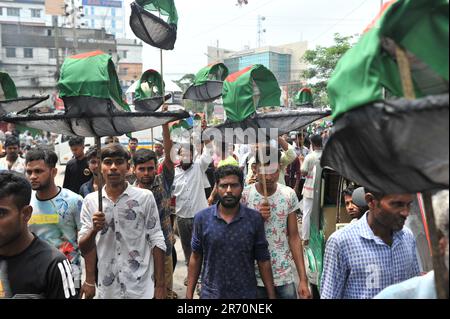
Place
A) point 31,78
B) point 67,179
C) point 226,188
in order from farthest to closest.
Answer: point 31,78, point 67,179, point 226,188

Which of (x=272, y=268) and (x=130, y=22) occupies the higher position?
(x=130, y=22)

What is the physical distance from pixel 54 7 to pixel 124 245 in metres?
32.1

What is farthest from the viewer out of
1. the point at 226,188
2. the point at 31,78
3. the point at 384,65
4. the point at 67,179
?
the point at 31,78

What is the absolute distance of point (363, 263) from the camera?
7.64ft

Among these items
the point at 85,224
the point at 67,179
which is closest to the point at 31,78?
the point at 67,179

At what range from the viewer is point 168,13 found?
440 cm

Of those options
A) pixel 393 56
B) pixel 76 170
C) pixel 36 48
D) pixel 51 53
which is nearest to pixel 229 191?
pixel 393 56

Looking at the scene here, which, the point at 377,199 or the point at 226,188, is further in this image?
the point at 226,188

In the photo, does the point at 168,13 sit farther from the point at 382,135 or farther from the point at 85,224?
the point at 382,135

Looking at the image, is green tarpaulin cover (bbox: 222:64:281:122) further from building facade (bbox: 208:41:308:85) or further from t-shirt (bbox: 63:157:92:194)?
building facade (bbox: 208:41:308:85)

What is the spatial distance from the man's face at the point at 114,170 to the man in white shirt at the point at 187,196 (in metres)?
1.98

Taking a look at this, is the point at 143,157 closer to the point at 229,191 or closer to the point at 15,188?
the point at 229,191

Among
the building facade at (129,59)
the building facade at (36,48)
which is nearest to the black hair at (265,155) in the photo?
the building facade at (36,48)

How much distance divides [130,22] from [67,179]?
2.61 m
